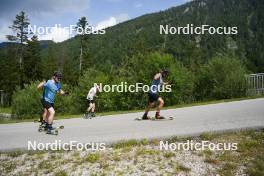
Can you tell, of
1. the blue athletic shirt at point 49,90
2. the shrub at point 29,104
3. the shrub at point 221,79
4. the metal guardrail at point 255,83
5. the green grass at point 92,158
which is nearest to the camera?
the green grass at point 92,158

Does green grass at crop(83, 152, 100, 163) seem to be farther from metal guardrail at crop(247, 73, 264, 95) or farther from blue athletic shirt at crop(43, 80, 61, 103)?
metal guardrail at crop(247, 73, 264, 95)

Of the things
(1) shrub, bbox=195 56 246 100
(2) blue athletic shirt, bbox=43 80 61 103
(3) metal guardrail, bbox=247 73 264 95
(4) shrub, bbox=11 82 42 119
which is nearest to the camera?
(2) blue athletic shirt, bbox=43 80 61 103

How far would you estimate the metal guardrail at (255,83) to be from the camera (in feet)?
84.5

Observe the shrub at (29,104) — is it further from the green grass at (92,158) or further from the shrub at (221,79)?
the green grass at (92,158)

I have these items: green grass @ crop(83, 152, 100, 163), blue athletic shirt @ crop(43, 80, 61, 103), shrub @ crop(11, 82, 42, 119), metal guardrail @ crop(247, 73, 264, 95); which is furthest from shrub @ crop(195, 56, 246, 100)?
green grass @ crop(83, 152, 100, 163)

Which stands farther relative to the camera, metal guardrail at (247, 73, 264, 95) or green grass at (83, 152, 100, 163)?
metal guardrail at (247, 73, 264, 95)

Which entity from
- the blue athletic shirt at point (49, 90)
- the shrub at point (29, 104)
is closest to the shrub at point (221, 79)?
the shrub at point (29, 104)

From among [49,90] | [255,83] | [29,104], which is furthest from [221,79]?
[49,90]

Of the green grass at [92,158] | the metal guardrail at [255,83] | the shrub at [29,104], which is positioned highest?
the metal guardrail at [255,83]

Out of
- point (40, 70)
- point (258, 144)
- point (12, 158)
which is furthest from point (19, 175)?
point (40, 70)

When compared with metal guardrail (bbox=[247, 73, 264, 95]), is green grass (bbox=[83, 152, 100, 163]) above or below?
below

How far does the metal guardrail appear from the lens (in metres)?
25.8

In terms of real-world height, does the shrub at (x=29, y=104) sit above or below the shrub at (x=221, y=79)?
below

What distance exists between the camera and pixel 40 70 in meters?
61.9
